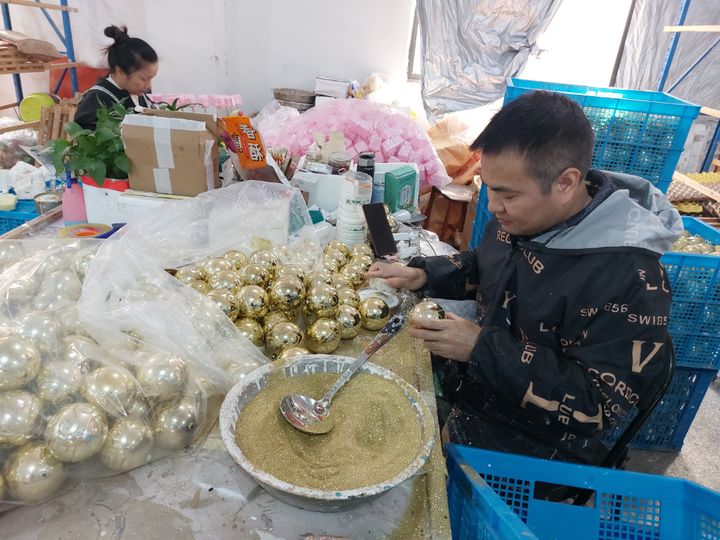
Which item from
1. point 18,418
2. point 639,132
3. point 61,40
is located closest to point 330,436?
point 18,418

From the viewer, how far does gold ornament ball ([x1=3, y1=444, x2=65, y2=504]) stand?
0.72 meters

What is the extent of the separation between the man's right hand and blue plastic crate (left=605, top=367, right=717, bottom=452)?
3.97 feet

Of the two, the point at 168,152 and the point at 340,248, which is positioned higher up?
the point at 168,152

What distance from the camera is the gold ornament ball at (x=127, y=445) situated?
30.6 inches

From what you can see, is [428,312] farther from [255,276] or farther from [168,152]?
[168,152]

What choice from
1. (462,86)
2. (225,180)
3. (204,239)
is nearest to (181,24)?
(462,86)

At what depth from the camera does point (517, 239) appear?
1.23m

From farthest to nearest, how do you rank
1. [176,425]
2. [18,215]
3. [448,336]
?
[18,215] < [448,336] < [176,425]

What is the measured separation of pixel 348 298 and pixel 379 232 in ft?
1.34

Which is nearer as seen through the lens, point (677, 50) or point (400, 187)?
point (400, 187)

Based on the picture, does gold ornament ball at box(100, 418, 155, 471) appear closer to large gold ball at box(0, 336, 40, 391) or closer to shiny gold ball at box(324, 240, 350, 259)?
large gold ball at box(0, 336, 40, 391)

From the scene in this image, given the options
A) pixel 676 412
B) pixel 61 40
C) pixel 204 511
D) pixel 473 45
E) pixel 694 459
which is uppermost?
pixel 473 45

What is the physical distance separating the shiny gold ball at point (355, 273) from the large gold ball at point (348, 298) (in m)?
0.09

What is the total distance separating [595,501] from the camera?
38.9 inches
